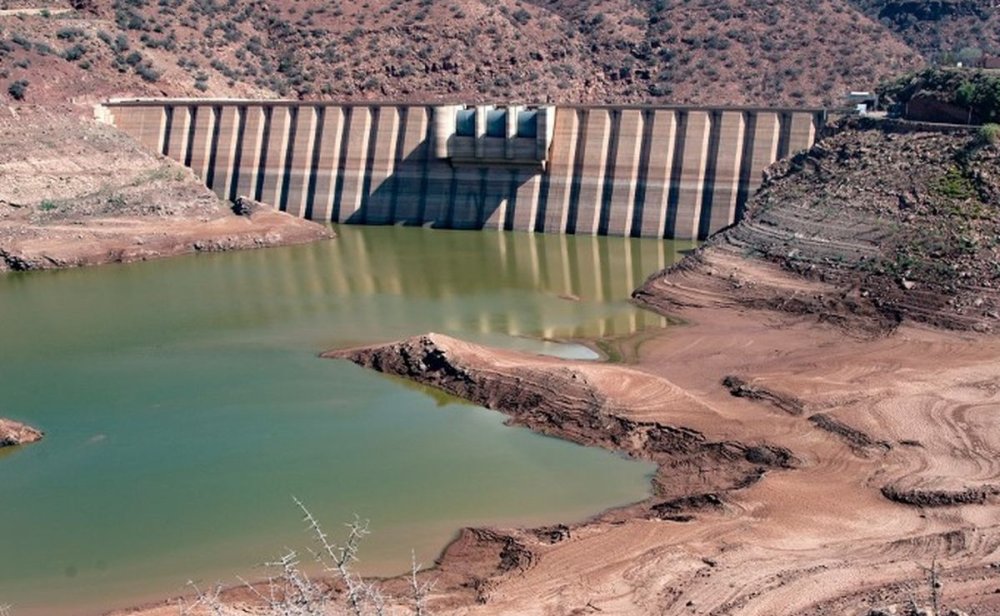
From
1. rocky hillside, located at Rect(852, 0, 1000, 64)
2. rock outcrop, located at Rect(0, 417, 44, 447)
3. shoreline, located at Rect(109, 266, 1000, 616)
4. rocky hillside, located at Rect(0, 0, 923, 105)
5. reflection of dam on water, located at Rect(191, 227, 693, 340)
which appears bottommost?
rock outcrop, located at Rect(0, 417, 44, 447)

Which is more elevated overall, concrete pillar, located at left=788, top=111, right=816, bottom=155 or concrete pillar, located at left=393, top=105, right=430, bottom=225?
concrete pillar, located at left=788, top=111, right=816, bottom=155

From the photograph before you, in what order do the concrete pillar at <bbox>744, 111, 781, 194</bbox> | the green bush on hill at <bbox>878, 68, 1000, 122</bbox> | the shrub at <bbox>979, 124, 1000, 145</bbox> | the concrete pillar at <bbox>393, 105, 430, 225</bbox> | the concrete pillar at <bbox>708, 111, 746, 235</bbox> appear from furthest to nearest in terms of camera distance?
the concrete pillar at <bbox>393, 105, 430, 225</bbox> < the concrete pillar at <bbox>708, 111, 746, 235</bbox> < the concrete pillar at <bbox>744, 111, 781, 194</bbox> < the green bush on hill at <bbox>878, 68, 1000, 122</bbox> < the shrub at <bbox>979, 124, 1000, 145</bbox>

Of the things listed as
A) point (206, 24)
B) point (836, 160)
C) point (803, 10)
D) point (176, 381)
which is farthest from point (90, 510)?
point (803, 10)

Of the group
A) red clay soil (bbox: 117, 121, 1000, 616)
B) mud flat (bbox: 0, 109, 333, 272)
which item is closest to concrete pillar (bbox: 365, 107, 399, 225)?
mud flat (bbox: 0, 109, 333, 272)

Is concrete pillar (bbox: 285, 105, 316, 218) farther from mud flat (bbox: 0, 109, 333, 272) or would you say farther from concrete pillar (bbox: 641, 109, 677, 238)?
concrete pillar (bbox: 641, 109, 677, 238)

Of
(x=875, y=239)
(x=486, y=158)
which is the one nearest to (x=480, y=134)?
(x=486, y=158)
